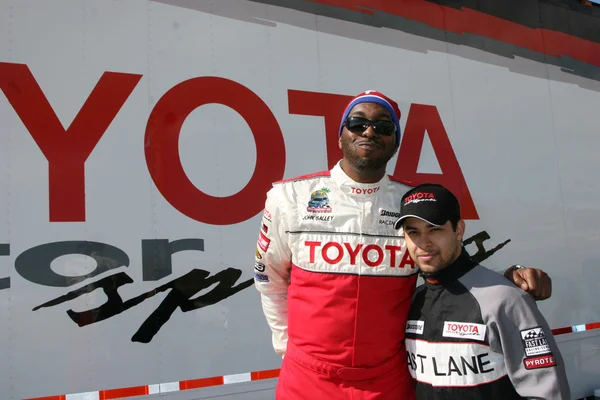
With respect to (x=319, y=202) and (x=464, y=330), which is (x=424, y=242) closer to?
(x=464, y=330)

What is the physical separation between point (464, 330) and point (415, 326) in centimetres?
19

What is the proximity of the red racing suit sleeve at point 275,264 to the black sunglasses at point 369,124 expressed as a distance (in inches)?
13.9

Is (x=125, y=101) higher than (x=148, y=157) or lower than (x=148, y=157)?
higher

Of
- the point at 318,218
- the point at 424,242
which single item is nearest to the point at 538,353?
the point at 424,242

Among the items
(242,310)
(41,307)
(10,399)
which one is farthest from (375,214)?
(10,399)

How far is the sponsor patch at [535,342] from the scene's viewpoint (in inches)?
54.2

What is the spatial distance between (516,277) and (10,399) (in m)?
2.00

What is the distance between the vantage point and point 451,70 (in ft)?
10.7

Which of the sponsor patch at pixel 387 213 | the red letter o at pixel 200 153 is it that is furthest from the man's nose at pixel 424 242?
the red letter o at pixel 200 153

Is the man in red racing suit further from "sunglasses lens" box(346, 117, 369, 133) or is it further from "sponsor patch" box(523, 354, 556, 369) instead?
"sponsor patch" box(523, 354, 556, 369)

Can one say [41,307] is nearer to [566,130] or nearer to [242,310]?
[242,310]

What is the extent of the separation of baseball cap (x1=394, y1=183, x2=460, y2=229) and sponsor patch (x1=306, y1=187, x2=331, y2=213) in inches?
11.8

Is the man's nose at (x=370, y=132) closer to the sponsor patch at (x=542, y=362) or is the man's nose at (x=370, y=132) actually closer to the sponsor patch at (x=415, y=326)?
the sponsor patch at (x=415, y=326)

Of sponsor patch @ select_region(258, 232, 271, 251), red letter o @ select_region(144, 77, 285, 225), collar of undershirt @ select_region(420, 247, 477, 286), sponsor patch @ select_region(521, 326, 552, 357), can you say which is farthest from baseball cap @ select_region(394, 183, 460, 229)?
red letter o @ select_region(144, 77, 285, 225)
